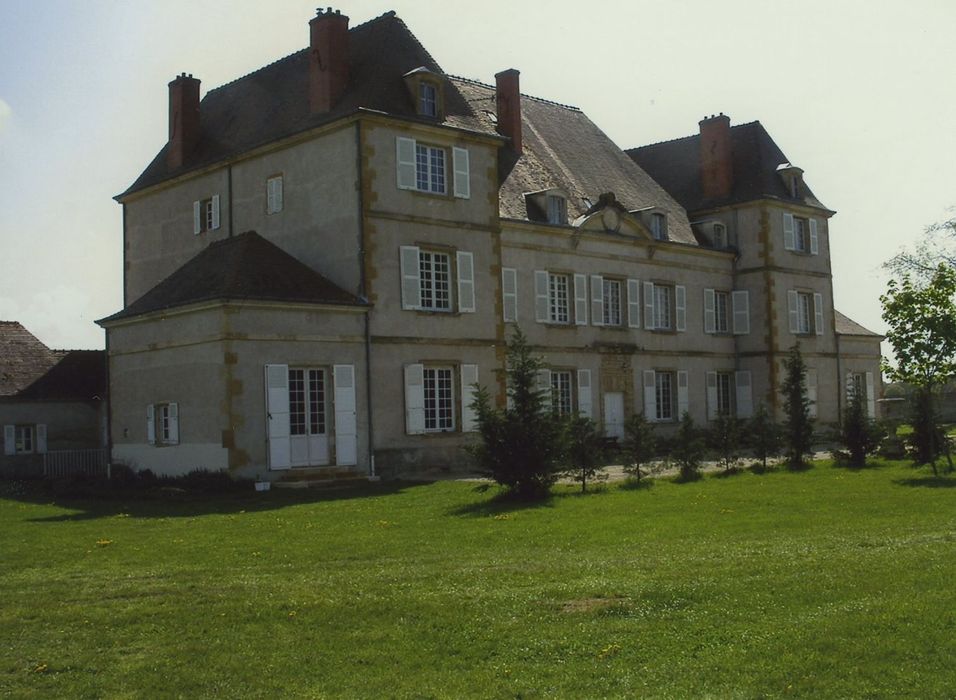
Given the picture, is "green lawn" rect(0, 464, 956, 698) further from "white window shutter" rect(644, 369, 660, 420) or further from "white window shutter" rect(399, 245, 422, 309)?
"white window shutter" rect(644, 369, 660, 420)

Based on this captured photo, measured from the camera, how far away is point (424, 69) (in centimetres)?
2619

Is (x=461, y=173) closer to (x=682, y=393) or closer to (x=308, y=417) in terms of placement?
(x=308, y=417)

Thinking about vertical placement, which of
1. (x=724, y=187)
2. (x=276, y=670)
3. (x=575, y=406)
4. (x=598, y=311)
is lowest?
(x=276, y=670)

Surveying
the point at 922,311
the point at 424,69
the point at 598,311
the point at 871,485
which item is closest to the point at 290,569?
Answer: the point at 871,485

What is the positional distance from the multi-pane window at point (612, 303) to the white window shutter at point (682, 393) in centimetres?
327

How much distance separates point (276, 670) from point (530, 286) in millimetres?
22774

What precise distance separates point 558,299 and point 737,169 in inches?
415

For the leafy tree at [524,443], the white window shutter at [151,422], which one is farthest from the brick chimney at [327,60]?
the leafy tree at [524,443]

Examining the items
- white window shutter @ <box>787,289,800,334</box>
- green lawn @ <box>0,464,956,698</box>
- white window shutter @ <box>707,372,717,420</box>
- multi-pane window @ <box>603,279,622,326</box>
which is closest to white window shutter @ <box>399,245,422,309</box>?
multi-pane window @ <box>603,279,622,326</box>

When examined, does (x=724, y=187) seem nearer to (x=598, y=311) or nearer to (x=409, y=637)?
(x=598, y=311)

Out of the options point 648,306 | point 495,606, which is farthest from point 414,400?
point 495,606

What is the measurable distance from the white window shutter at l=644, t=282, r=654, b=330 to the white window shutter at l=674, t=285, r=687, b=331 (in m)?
1.27

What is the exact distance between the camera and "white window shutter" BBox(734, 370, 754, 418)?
36906mm

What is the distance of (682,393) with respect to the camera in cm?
→ 3484
